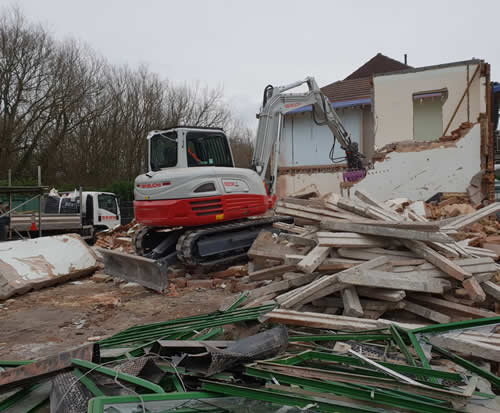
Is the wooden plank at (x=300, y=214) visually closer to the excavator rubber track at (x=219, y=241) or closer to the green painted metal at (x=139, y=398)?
the excavator rubber track at (x=219, y=241)

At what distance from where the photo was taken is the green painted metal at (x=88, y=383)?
Answer: 116 inches

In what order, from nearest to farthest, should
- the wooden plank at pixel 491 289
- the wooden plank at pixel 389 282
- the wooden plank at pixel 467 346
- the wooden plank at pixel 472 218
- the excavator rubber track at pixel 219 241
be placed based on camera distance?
the wooden plank at pixel 467 346, the wooden plank at pixel 389 282, the wooden plank at pixel 491 289, the wooden plank at pixel 472 218, the excavator rubber track at pixel 219 241

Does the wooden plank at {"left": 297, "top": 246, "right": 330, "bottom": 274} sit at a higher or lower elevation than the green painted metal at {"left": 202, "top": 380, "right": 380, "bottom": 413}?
higher

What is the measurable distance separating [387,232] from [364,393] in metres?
2.76

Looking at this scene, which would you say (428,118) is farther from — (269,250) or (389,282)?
(389,282)

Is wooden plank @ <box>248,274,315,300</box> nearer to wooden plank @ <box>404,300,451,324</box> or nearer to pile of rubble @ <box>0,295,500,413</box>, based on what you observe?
wooden plank @ <box>404,300,451,324</box>

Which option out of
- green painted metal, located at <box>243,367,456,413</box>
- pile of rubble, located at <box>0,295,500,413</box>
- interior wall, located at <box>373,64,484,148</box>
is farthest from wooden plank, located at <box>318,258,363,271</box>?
interior wall, located at <box>373,64,484,148</box>

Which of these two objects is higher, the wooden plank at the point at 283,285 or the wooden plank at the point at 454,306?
the wooden plank at the point at 283,285

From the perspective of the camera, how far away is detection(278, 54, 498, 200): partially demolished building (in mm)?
12961

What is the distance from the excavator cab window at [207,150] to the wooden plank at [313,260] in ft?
13.2

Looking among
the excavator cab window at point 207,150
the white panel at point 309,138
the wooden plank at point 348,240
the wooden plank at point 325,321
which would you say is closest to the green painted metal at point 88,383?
the wooden plank at point 325,321

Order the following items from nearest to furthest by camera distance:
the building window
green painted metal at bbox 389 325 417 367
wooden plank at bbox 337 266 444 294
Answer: green painted metal at bbox 389 325 417 367
wooden plank at bbox 337 266 444 294
the building window

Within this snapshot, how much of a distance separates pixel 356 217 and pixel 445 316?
208 cm

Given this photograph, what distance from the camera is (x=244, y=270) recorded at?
27.3 ft
